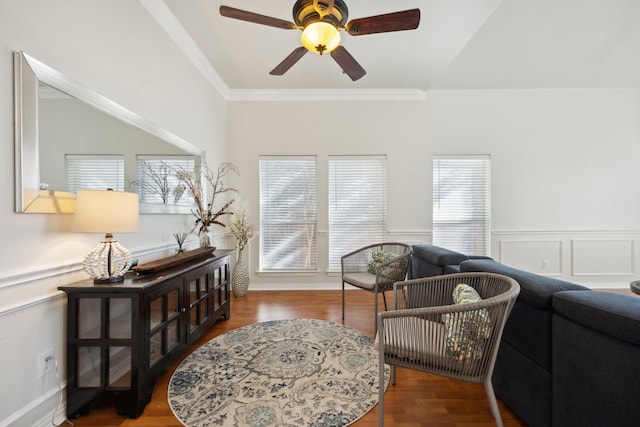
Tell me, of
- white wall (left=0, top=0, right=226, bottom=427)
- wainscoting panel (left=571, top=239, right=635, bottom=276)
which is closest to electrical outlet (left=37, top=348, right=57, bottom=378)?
white wall (left=0, top=0, right=226, bottom=427)

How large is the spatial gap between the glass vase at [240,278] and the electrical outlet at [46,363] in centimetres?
223

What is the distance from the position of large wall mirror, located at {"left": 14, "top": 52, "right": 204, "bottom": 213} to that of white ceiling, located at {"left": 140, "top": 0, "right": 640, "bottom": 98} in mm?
1206

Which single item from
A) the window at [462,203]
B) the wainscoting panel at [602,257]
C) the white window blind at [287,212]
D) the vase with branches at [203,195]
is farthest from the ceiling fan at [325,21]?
the wainscoting panel at [602,257]

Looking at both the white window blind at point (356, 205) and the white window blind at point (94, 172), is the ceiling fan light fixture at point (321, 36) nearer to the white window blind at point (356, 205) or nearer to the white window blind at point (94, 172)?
the white window blind at point (94, 172)

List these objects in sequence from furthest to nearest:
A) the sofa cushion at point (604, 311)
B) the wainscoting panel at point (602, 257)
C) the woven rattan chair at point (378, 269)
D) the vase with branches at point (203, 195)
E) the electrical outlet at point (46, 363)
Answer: the wainscoting panel at point (602, 257)
the vase with branches at point (203, 195)
the woven rattan chair at point (378, 269)
the electrical outlet at point (46, 363)
the sofa cushion at point (604, 311)

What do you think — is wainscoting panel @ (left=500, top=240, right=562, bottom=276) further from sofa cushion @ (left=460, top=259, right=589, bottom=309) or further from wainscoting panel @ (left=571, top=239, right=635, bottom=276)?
sofa cushion @ (left=460, top=259, right=589, bottom=309)

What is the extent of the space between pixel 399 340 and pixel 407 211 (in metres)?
2.92

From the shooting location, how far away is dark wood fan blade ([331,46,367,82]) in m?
2.09

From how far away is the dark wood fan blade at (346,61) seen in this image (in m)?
2.09

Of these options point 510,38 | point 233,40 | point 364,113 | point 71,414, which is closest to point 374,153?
point 364,113

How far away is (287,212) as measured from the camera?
13.2 ft

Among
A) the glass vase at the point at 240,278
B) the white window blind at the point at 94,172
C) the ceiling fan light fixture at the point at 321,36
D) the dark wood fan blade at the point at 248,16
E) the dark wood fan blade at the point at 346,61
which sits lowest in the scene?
the glass vase at the point at 240,278

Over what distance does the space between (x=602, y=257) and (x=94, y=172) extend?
6.30m

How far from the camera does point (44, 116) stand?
4.53ft
